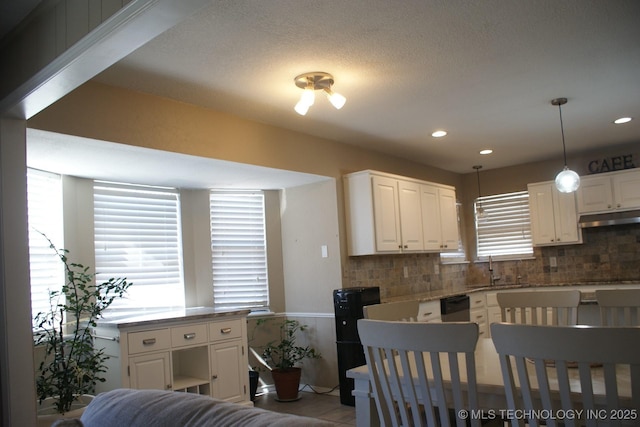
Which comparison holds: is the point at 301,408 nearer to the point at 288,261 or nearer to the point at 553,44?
the point at 288,261

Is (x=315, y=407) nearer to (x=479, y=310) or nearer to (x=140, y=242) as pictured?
(x=140, y=242)

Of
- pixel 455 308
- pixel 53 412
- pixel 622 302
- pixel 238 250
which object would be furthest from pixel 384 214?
pixel 53 412

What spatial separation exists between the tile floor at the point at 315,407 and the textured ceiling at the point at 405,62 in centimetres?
254

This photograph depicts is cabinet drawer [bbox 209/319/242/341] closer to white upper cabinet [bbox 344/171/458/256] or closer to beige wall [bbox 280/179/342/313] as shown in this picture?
beige wall [bbox 280/179/342/313]

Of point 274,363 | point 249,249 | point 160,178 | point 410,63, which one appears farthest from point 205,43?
point 274,363

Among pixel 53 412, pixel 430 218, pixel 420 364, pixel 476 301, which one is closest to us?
pixel 420 364

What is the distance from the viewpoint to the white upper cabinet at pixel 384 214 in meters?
5.07

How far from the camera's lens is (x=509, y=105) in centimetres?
438

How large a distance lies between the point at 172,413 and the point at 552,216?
20.2ft

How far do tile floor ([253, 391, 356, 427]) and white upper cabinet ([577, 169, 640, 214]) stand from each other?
12.7 feet

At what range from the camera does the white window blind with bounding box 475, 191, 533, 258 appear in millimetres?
7047

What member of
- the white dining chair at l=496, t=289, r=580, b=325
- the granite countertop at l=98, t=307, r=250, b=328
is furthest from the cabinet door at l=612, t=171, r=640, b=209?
the granite countertop at l=98, t=307, r=250, b=328

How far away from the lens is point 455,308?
18.7 ft

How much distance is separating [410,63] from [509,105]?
4.78 ft
